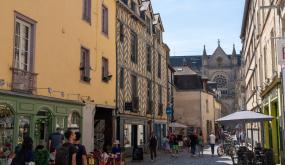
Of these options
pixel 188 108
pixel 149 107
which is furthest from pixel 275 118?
pixel 188 108

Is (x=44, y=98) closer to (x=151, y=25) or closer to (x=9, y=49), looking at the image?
(x=9, y=49)

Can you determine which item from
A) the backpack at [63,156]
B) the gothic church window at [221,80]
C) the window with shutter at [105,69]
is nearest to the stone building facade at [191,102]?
the window with shutter at [105,69]

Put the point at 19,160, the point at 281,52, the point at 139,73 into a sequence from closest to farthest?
1. the point at 19,160
2. the point at 281,52
3. the point at 139,73

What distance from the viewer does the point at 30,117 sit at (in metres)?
12.2

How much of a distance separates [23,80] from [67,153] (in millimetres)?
5203

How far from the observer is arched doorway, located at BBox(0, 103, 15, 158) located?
10.9m

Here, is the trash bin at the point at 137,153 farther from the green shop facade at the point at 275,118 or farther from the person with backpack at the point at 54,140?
the person with backpack at the point at 54,140

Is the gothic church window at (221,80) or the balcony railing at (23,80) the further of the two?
the gothic church window at (221,80)

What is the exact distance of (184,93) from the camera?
1777 inches

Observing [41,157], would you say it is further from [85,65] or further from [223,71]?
[223,71]

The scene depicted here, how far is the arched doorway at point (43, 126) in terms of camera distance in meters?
12.7

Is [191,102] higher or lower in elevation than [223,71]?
lower

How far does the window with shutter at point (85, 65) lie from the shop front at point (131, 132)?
4.67 m

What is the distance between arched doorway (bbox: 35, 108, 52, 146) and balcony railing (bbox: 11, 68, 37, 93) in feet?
3.39
